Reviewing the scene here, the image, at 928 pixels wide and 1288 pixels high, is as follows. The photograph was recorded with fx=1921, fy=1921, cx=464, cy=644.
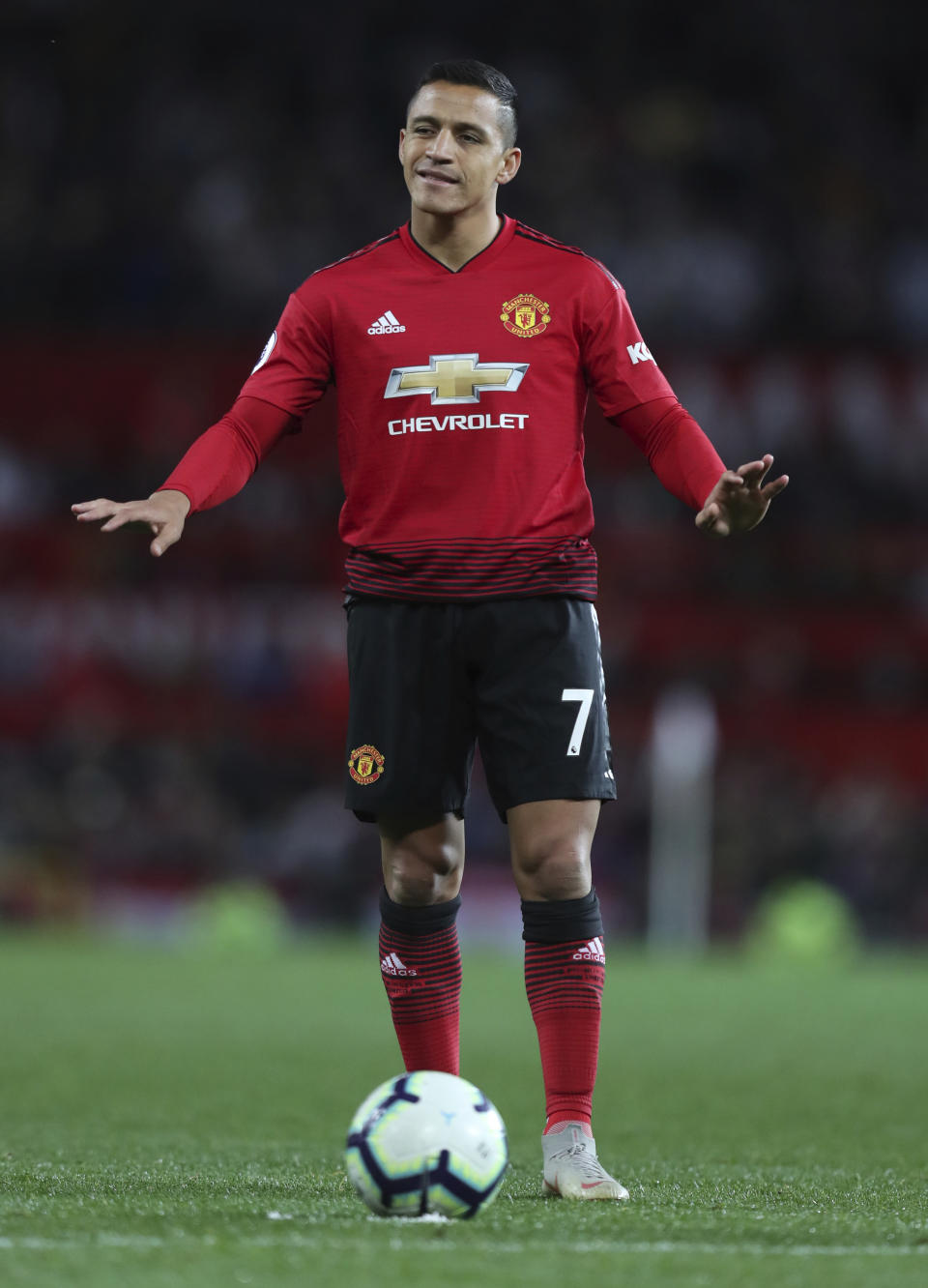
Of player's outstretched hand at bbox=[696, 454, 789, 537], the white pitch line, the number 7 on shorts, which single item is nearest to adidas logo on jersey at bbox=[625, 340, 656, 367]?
player's outstretched hand at bbox=[696, 454, 789, 537]

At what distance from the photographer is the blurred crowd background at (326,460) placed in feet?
59.7

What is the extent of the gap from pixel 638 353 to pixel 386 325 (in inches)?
23.1

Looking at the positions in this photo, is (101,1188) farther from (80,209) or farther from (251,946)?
(80,209)

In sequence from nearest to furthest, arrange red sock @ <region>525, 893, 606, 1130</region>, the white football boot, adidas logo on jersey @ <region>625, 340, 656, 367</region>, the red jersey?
the white football boot → red sock @ <region>525, 893, 606, 1130</region> → the red jersey → adidas logo on jersey @ <region>625, 340, 656, 367</region>

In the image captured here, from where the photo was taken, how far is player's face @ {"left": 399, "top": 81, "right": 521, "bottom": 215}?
4.34m

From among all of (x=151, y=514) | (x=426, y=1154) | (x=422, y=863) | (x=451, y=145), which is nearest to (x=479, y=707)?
(x=422, y=863)

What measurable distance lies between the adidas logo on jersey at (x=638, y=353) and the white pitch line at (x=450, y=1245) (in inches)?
78.9

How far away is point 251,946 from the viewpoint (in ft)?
53.6

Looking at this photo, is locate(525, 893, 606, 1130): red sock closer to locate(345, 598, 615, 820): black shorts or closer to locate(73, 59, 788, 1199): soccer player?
locate(73, 59, 788, 1199): soccer player

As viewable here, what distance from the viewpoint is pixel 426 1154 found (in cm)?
344

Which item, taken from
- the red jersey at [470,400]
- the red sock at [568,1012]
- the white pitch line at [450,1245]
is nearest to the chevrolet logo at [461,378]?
the red jersey at [470,400]

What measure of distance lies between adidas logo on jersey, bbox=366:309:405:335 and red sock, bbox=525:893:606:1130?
1352 millimetres

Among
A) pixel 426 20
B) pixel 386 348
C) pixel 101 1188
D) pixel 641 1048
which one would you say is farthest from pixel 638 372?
pixel 426 20

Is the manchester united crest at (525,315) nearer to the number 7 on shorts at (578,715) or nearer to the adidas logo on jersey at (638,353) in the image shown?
the adidas logo on jersey at (638,353)
